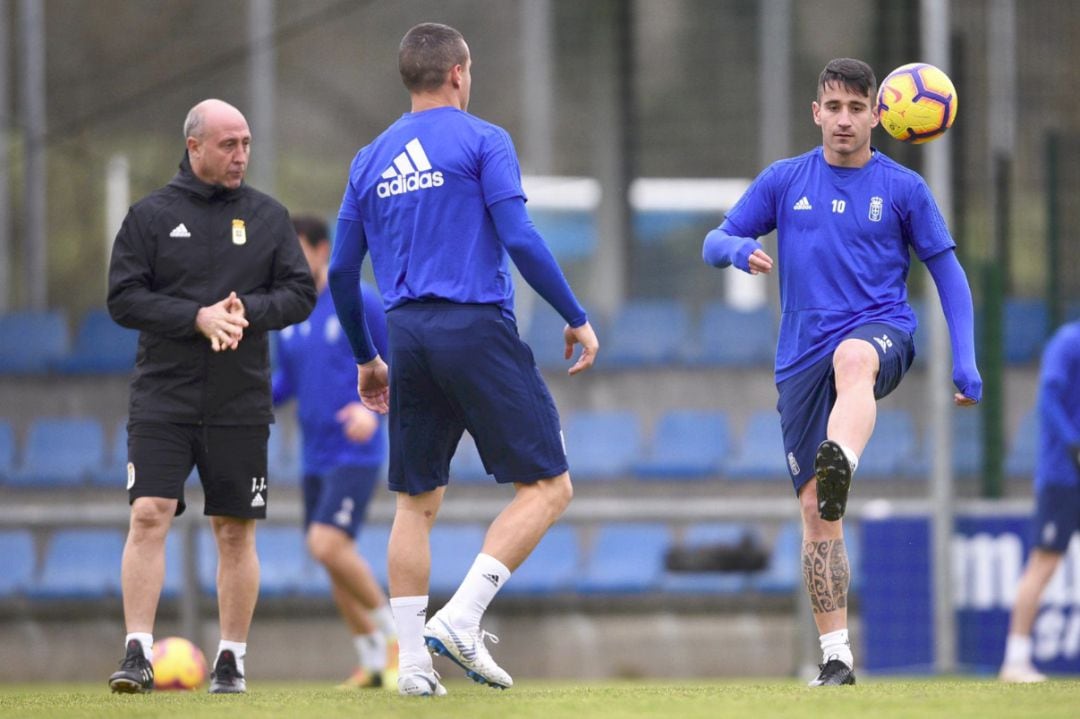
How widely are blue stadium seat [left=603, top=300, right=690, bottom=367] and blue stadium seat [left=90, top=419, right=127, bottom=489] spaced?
446 centimetres

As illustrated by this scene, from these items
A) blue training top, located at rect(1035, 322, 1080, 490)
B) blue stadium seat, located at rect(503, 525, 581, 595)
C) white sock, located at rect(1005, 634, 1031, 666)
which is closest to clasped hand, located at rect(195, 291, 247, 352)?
blue training top, located at rect(1035, 322, 1080, 490)

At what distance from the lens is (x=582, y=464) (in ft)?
50.0

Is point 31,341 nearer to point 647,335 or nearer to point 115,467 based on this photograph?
point 115,467

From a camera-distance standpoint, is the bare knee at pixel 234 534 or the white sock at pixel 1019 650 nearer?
the bare knee at pixel 234 534

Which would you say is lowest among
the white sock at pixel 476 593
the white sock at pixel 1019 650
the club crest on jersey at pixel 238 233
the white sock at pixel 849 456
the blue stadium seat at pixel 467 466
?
the white sock at pixel 1019 650

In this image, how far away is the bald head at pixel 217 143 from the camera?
7.13 m

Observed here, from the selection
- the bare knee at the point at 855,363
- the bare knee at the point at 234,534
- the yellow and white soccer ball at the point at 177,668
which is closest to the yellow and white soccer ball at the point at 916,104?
the bare knee at the point at 855,363

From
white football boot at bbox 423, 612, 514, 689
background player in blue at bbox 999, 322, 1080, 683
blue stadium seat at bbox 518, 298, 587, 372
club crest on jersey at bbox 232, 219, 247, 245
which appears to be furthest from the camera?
blue stadium seat at bbox 518, 298, 587, 372

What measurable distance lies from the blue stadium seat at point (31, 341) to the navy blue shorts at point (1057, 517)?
375 inches

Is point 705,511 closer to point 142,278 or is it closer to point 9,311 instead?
point 142,278

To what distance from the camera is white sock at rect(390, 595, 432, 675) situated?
629 centimetres

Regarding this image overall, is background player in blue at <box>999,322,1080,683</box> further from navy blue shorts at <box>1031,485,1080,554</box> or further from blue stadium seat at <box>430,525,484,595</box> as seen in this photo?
blue stadium seat at <box>430,525,484,595</box>

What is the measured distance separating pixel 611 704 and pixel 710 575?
746 centimetres

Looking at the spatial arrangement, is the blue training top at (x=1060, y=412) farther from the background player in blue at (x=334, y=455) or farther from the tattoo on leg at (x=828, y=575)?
the tattoo on leg at (x=828, y=575)
